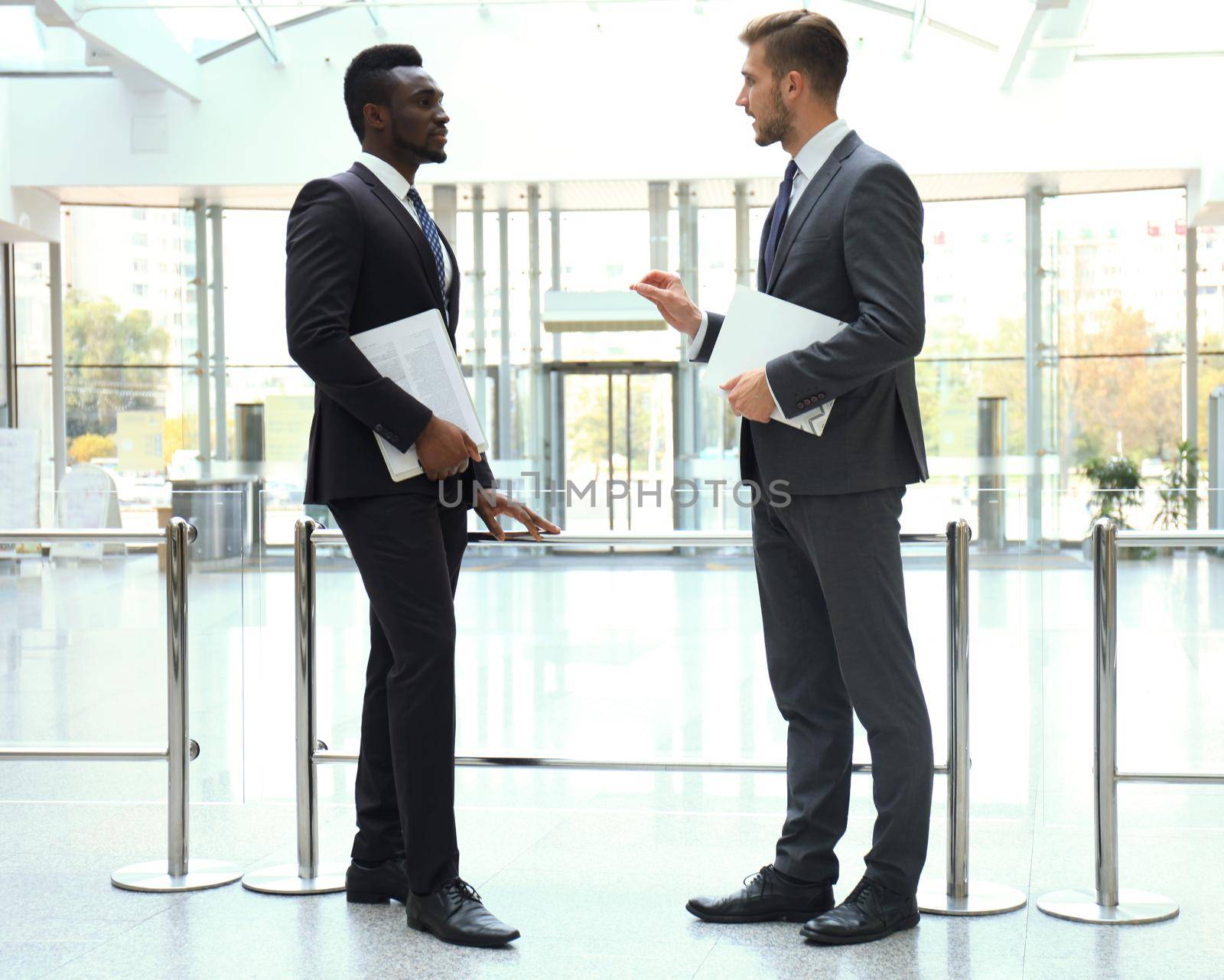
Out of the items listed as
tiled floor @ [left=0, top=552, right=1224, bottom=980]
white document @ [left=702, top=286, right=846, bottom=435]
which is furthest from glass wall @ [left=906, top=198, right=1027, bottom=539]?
white document @ [left=702, top=286, right=846, bottom=435]

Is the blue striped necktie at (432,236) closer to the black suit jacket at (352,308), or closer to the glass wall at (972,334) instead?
the black suit jacket at (352,308)

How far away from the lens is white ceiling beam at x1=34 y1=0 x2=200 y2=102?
11.6 meters

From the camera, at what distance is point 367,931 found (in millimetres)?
2787

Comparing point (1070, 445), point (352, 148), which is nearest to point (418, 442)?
point (352, 148)

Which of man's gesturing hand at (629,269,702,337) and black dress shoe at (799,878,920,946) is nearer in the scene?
black dress shoe at (799,878,920,946)

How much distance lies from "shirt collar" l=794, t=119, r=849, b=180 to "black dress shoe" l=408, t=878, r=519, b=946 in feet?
5.30

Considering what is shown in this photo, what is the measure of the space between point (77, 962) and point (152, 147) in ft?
44.0

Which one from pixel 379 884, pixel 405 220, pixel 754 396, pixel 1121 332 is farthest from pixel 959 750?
pixel 1121 332

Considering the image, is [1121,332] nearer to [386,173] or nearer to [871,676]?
[871,676]

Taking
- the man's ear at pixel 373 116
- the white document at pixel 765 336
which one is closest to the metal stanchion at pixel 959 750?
the white document at pixel 765 336

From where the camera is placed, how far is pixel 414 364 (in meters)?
2.71

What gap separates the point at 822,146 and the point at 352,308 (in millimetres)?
998

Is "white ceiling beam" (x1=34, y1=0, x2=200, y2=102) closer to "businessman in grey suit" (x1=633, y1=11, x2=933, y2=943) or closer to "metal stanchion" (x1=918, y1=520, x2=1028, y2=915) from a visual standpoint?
"businessman in grey suit" (x1=633, y1=11, x2=933, y2=943)

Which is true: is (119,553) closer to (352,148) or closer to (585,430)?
(352,148)
